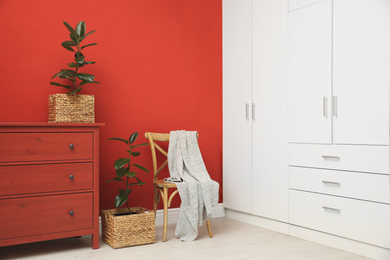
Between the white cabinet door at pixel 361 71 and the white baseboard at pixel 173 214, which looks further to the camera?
the white baseboard at pixel 173 214

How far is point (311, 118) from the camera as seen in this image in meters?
3.02

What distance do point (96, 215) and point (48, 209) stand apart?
1.03ft

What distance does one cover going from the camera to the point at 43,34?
306 centimetres

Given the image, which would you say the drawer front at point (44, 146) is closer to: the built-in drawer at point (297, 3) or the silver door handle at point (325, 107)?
the silver door handle at point (325, 107)

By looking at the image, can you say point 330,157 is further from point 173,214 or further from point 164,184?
point 173,214

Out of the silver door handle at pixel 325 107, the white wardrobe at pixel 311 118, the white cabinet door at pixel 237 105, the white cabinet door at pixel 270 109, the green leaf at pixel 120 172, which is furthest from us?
the white cabinet door at pixel 237 105

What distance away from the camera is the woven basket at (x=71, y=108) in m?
2.77

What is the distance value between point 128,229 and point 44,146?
79 centimetres

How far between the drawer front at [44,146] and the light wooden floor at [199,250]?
62 cm

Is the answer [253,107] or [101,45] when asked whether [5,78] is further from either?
[253,107]

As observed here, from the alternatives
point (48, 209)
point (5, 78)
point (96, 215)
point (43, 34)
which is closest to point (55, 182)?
point (48, 209)

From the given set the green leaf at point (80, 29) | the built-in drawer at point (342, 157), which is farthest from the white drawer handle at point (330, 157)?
the green leaf at point (80, 29)

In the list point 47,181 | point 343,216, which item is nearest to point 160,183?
point 47,181

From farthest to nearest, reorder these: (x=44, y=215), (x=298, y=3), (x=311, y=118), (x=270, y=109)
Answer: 1. (x=270, y=109)
2. (x=298, y=3)
3. (x=311, y=118)
4. (x=44, y=215)
